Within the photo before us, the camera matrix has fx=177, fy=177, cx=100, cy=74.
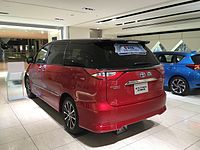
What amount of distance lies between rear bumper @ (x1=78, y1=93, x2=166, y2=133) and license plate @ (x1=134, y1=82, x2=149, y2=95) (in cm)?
15

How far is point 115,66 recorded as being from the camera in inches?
83.4

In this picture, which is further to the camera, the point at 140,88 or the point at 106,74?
the point at 140,88

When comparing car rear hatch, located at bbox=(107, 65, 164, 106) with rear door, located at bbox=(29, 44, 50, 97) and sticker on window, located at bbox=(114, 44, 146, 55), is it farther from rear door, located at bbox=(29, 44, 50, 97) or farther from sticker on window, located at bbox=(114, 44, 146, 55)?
rear door, located at bbox=(29, 44, 50, 97)

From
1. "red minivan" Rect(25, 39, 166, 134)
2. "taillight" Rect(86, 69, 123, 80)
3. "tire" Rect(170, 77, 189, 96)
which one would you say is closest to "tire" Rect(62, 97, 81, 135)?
"red minivan" Rect(25, 39, 166, 134)

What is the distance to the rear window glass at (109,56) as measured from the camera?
2135 millimetres

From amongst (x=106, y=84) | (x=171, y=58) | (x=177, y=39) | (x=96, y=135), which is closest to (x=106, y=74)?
(x=106, y=84)

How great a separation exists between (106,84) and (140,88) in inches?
20.4

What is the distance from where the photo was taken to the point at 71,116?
101 inches

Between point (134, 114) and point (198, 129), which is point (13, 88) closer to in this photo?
point (134, 114)

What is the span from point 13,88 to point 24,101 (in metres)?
0.86

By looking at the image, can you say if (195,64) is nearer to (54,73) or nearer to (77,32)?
(54,73)

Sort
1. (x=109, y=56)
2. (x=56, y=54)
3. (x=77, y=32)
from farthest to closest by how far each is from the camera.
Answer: (x=77, y=32), (x=56, y=54), (x=109, y=56)

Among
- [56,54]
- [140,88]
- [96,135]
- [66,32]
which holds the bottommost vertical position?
[96,135]

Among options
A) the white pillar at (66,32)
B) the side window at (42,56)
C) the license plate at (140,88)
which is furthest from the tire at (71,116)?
the white pillar at (66,32)
